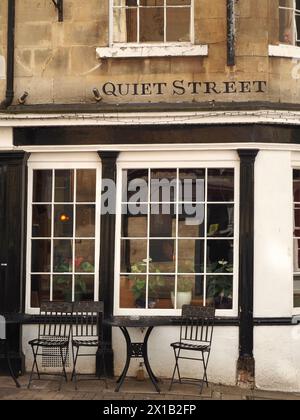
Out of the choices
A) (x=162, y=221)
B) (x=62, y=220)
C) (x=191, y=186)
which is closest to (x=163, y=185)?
(x=191, y=186)

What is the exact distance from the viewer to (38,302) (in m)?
9.77

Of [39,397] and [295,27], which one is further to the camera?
[295,27]

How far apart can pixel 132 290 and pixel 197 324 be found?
1.03 m

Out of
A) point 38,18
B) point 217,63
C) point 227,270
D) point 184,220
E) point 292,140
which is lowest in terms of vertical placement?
point 227,270

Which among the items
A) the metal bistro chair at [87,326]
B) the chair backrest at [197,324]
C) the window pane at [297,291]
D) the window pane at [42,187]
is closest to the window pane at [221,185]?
the window pane at [297,291]

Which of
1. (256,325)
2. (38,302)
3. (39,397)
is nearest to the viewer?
(39,397)

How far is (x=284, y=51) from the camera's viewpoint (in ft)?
30.9

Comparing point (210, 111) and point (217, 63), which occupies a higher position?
point (217, 63)

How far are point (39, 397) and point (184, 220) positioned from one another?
298 centimetres

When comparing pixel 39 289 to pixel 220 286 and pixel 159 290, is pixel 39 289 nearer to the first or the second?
pixel 159 290

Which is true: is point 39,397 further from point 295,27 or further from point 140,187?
point 295,27

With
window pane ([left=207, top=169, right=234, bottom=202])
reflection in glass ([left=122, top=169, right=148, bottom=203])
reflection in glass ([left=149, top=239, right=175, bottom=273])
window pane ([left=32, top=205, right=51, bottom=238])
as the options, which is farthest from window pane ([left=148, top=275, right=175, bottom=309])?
window pane ([left=32, top=205, right=51, bottom=238])

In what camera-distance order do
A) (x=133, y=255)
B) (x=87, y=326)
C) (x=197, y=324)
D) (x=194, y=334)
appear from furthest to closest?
(x=133, y=255), (x=87, y=326), (x=194, y=334), (x=197, y=324)
